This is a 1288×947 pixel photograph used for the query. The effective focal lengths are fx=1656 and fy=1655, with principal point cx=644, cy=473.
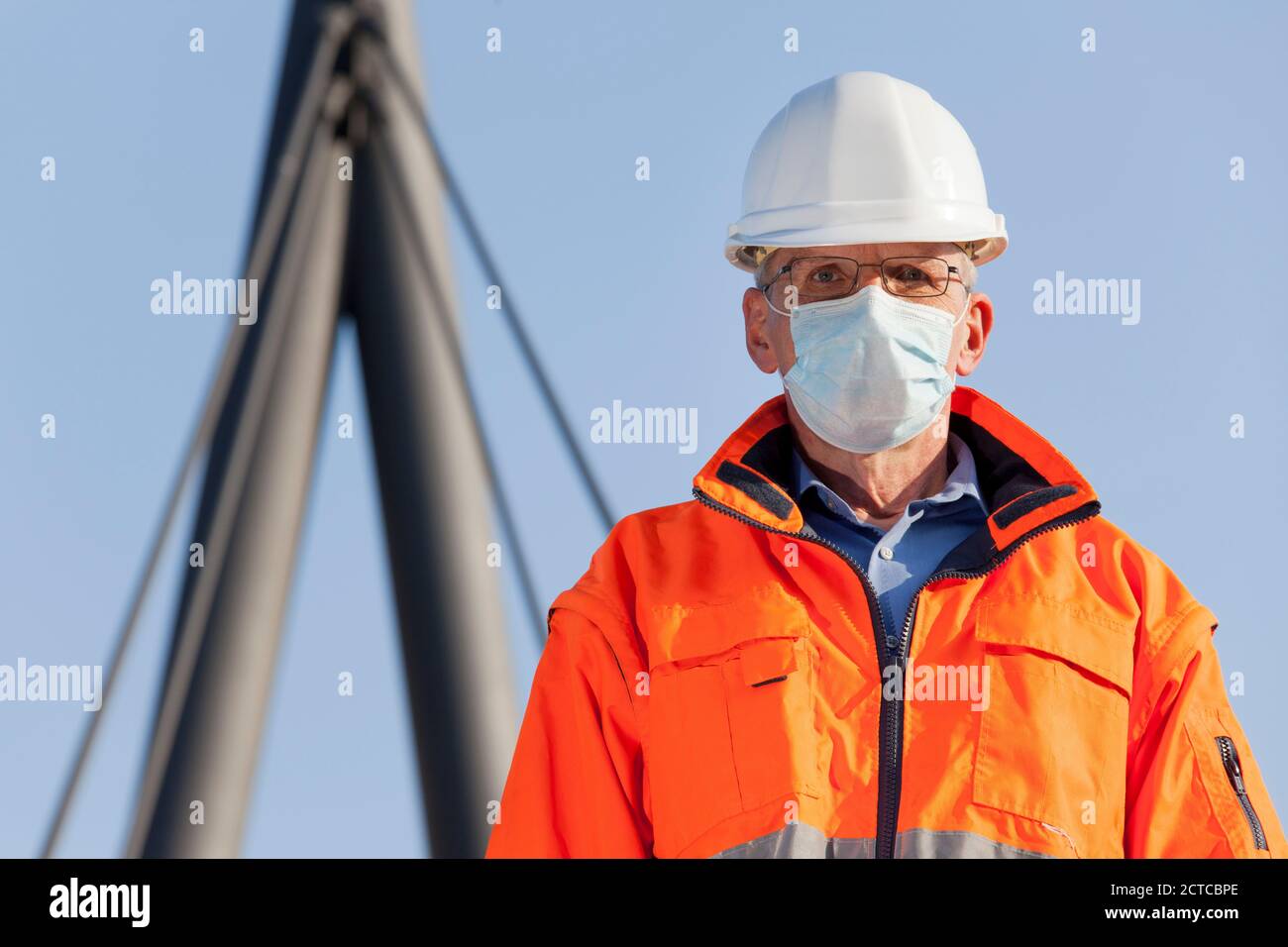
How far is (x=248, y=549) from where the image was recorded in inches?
290

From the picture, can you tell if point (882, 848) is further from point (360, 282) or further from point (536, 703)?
point (360, 282)

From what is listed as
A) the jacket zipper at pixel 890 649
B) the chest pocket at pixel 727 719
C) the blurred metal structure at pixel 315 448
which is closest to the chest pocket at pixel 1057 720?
the jacket zipper at pixel 890 649

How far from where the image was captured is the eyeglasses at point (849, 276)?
3.68 m

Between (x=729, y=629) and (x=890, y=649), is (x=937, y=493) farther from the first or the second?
(x=729, y=629)

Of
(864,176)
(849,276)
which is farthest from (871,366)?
(864,176)

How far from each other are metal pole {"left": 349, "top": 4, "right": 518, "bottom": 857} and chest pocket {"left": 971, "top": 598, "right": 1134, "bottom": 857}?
12.4ft

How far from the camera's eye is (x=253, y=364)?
24.8ft

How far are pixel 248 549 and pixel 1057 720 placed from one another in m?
4.92

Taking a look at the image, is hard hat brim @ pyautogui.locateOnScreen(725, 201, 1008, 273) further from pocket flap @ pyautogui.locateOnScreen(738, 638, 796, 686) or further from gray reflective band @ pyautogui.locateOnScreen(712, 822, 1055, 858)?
gray reflective band @ pyautogui.locateOnScreen(712, 822, 1055, 858)

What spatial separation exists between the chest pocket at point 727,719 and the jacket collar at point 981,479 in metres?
0.26

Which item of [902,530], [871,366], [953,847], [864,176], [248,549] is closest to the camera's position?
[953,847]

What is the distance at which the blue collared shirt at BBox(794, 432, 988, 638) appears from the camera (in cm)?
346

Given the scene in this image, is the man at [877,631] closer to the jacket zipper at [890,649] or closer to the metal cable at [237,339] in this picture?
the jacket zipper at [890,649]
